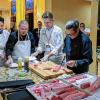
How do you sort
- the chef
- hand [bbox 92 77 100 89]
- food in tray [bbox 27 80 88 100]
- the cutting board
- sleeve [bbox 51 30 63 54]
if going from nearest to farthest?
food in tray [bbox 27 80 88 100] < hand [bbox 92 77 100 89] < the cutting board < the chef < sleeve [bbox 51 30 63 54]

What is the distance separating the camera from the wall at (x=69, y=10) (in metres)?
5.97

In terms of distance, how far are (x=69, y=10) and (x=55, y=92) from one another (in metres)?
4.93

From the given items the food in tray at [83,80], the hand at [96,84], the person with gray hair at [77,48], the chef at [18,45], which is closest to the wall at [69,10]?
the chef at [18,45]

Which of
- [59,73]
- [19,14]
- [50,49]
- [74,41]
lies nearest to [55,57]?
[50,49]

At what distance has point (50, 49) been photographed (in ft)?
10.2

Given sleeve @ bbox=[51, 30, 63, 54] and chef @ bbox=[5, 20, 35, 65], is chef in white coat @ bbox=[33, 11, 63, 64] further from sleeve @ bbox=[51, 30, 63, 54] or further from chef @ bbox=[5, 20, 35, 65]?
chef @ bbox=[5, 20, 35, 65]

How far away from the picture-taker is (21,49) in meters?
2.95

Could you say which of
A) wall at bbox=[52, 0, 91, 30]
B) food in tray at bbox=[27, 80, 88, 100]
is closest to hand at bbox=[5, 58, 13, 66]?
food in tray at bbox=[27, 80, 88, 100]

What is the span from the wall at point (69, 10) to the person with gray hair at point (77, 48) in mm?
3447

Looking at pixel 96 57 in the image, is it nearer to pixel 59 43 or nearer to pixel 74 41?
pixel 59 43

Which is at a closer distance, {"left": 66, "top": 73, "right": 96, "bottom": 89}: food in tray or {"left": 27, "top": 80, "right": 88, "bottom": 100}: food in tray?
{"left": 27, "top": 80, "right": 88, "bottom": 100}: food in tray

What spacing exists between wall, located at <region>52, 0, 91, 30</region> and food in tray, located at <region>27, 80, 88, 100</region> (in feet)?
14.0

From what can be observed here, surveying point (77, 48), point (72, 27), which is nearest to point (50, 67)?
point (77, 48)

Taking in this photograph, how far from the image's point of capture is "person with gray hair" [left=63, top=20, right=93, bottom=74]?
2342 mm
